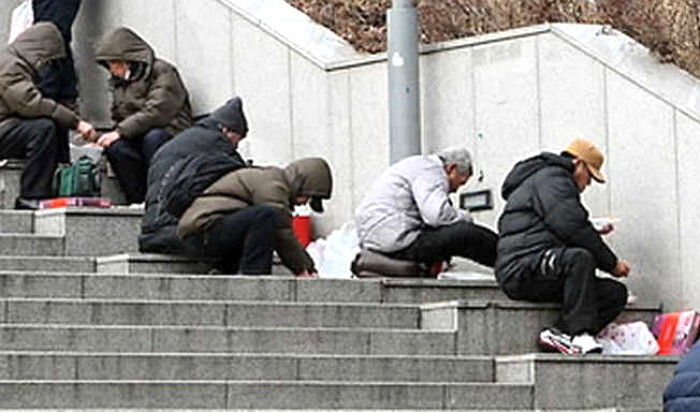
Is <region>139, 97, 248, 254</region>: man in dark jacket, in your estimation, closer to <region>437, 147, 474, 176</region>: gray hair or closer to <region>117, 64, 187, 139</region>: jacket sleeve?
<region>117, 64, 187, 139</region>: jacket sleeve

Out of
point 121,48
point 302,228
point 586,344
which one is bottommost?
point 586,344

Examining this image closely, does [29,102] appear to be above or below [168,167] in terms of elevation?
above

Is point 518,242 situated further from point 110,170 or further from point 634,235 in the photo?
point 110,170

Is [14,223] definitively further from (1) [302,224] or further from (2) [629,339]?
(2) [629,339]

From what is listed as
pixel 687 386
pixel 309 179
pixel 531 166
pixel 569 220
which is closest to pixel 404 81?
pixel 309 179

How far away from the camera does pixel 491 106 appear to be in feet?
59.8

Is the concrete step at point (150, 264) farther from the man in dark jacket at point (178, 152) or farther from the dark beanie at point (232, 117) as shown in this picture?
the dark beanie at point (232, 117)

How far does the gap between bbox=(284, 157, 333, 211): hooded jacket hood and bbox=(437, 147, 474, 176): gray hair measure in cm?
76

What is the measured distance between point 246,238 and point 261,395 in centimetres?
191

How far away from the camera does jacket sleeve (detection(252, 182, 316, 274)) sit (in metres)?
16.6

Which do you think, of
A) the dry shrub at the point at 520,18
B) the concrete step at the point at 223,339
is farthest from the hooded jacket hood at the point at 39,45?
the concrete step at the point at 223,339

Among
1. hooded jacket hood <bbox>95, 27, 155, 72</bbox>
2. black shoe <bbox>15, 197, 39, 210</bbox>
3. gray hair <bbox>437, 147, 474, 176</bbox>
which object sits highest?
hooded jacket hood <bbox>95, 27, 155, 72</bbox>

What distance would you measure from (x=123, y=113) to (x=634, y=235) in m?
3.87

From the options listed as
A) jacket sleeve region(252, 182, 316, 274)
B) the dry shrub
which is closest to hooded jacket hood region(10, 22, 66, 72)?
the dry shrub
